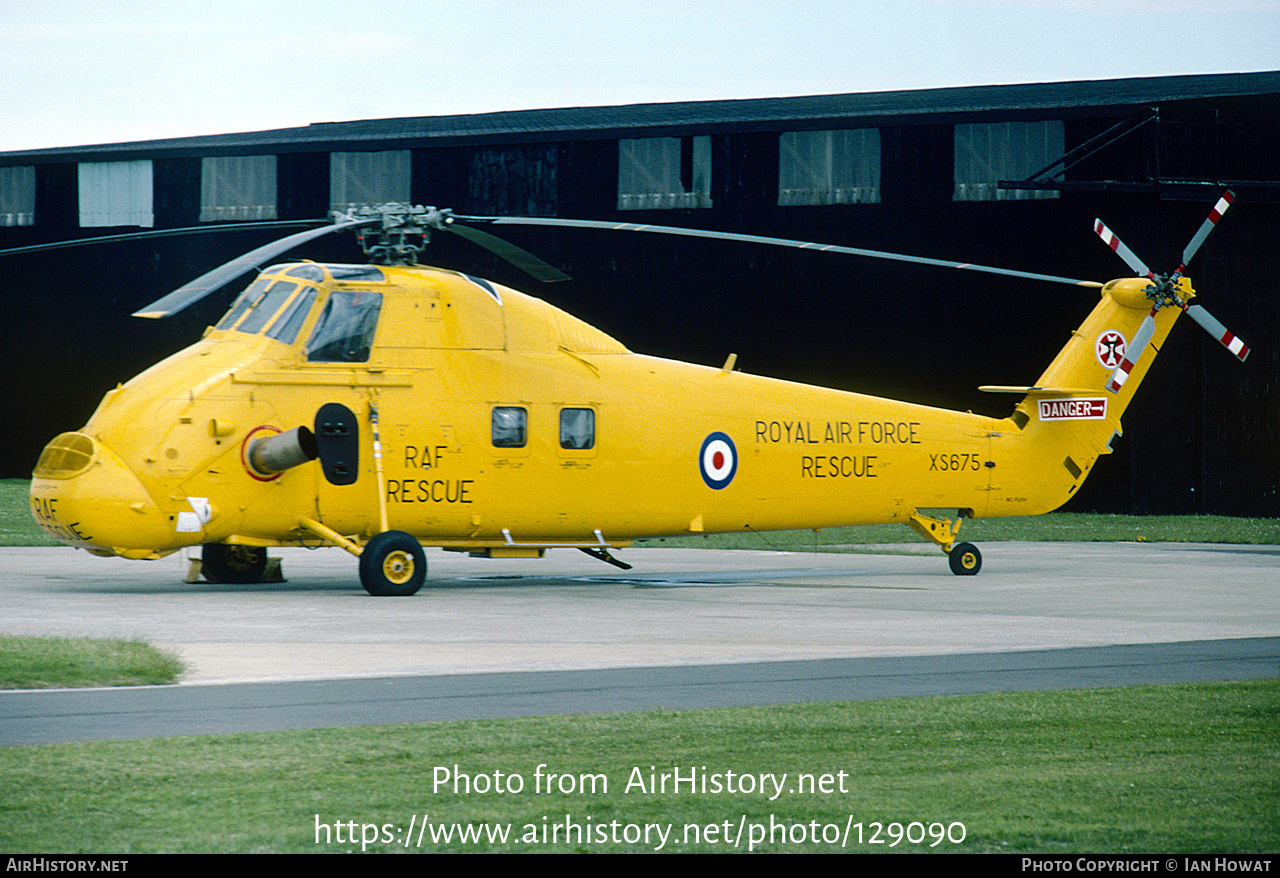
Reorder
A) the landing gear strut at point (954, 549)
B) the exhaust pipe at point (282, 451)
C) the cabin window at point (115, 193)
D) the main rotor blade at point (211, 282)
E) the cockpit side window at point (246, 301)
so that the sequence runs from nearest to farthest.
Answer: the main rotor blade at point (211, 282), the exhaust pipe at point (282, 451), the cockpit side window at point (246, 301), the landing gear strut at point (954, 549), the cabin window at point (115, 193)

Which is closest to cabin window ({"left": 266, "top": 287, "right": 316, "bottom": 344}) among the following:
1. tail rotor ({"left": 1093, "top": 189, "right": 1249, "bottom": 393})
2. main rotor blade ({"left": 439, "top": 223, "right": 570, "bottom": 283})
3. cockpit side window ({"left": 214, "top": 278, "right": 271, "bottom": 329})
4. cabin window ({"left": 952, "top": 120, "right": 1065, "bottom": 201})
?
cockpit side window ({"left": 214, "top": 278, "right": 271, "bottom": 329})

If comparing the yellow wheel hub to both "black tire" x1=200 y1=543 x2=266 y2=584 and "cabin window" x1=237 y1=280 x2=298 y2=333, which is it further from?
"cabin window" x1=237 y1=280 x2=298 y2=333

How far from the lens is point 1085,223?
37562 millimetres

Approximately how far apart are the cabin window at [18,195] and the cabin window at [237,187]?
5.89m

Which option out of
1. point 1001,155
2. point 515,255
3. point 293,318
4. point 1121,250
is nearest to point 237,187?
point 1001,155

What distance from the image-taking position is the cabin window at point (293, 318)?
19109mm

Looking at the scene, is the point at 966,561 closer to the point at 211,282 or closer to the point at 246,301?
the point at 246,301

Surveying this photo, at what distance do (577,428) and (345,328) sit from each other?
11.3ft

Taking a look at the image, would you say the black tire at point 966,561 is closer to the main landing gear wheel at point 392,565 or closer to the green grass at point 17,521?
the main landing gear wheel at point 392,565

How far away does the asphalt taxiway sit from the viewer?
10797 millimetres

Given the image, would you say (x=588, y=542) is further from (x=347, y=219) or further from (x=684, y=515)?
(x=347, y=219)

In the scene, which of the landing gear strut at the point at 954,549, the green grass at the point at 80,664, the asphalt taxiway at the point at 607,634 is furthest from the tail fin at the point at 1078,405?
the green grass at the point at 80,664

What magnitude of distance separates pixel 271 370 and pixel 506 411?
315cm

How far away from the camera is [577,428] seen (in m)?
20.7
